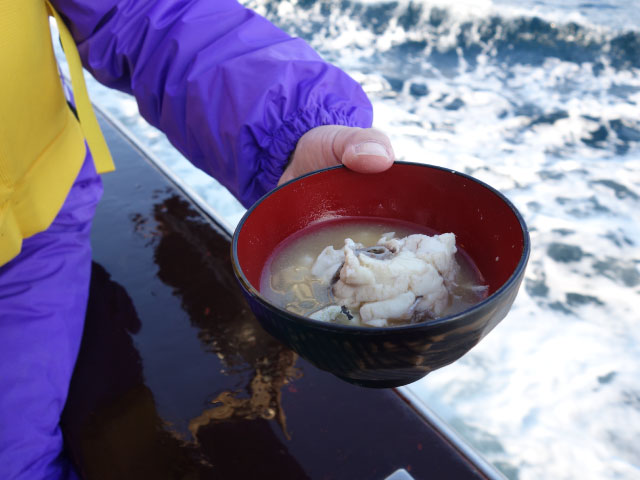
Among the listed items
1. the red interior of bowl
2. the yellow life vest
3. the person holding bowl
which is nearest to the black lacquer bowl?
the red interior of bowl

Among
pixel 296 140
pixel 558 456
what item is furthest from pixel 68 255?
pixel 558 456

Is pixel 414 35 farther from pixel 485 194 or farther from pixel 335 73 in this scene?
pixel 485 194

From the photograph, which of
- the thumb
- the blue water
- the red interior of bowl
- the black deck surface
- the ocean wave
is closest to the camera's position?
the red interior of bowl

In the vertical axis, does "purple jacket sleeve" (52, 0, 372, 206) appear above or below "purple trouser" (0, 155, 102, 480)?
above

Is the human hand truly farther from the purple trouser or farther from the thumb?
the purple trouser

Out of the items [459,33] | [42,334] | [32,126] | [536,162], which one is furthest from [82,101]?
[459,33]

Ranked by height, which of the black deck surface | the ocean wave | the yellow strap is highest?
the yellow strap

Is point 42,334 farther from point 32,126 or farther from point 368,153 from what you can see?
point 368,153

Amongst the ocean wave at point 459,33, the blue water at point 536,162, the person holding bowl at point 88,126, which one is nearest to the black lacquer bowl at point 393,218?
the person holding bowl at point 88,126
